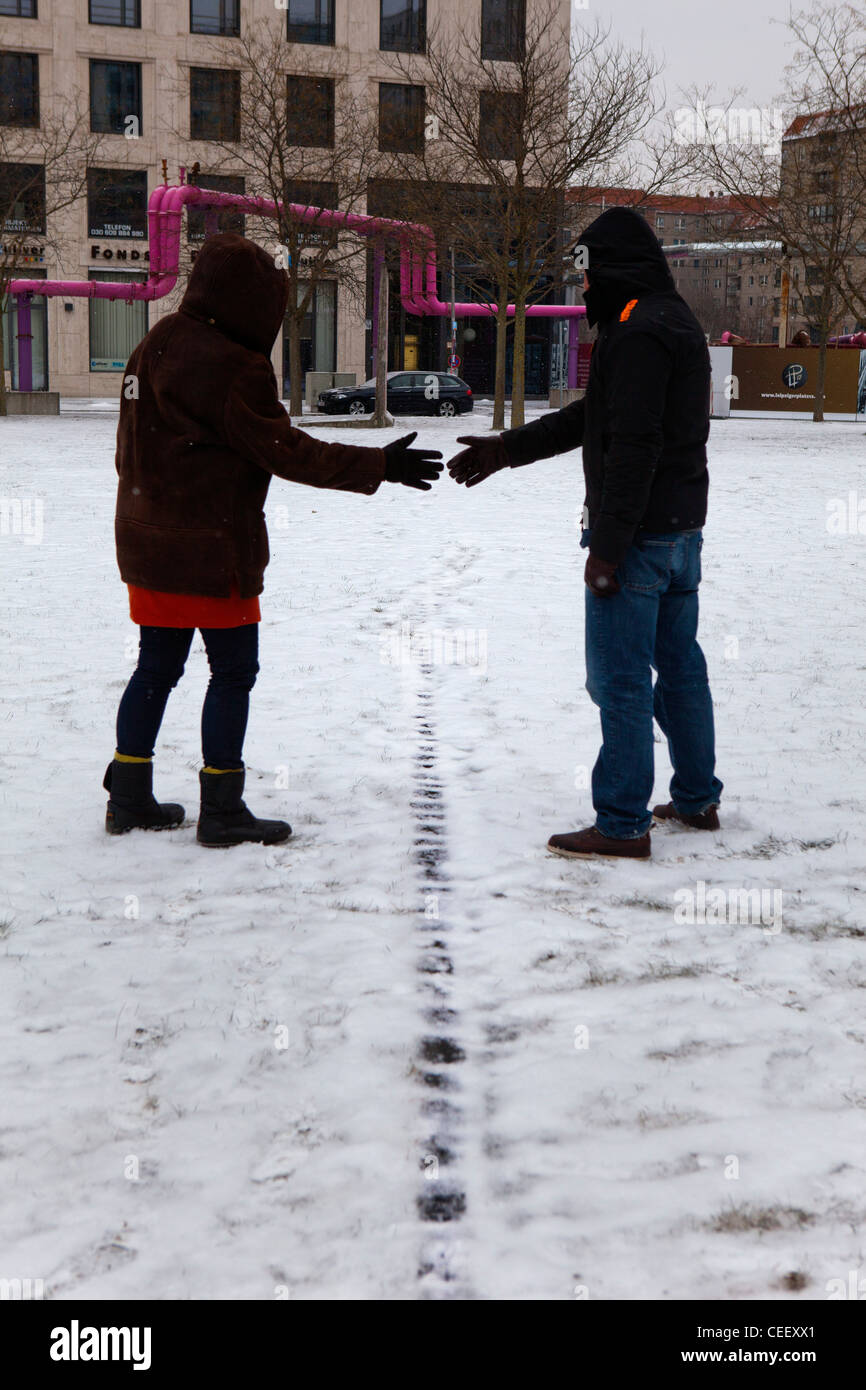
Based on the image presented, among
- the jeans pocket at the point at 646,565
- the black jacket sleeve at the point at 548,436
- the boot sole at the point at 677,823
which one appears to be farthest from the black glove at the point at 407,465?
the boot sole at the point at 677,823

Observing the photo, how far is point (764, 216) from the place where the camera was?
28.8 metres

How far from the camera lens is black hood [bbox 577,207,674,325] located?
12.7 ft

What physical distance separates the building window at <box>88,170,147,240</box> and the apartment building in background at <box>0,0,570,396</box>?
0.05 meters

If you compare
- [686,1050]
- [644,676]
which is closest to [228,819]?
[644,676]

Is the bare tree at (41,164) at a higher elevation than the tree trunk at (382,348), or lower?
higher

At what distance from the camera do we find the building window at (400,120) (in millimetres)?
30875

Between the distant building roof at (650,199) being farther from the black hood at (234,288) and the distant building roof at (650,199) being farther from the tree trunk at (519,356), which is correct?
the black hood at (234,288)

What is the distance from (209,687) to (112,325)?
4534 centimetres

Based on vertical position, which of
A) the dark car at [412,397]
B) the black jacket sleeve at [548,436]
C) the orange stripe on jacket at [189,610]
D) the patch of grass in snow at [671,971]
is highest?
the dark car at [412,397]

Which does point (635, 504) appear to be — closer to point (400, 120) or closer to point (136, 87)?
point (400, 120)

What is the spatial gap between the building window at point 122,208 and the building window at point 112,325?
1.38m

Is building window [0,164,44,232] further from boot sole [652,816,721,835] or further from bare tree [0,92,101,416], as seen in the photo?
boot sole [652,816,721,835]

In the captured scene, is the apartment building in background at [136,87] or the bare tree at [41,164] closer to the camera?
the bare tree at [41,164]
